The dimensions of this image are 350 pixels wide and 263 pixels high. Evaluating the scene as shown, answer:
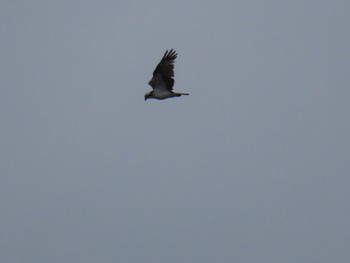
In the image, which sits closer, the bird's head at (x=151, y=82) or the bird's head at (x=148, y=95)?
the bird's head at (x=151, y=82)

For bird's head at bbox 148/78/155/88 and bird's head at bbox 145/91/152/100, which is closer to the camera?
bird's head at bbox 148/78/155/88

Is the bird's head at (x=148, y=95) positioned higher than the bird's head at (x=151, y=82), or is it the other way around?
the bird's head at (x=151, y=82)

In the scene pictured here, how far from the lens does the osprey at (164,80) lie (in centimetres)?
19400

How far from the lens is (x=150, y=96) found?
645ft

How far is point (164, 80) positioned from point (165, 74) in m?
0.66

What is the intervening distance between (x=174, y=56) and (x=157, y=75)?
196 centimetres

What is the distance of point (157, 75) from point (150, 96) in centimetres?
244

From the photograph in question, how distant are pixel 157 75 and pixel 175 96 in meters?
2.33

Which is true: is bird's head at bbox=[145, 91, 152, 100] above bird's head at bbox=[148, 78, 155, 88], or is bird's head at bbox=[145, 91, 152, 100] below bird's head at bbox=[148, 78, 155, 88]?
below

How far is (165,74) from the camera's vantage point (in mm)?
194500

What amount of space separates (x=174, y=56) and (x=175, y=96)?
11.4ft

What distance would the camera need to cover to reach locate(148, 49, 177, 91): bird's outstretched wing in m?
194

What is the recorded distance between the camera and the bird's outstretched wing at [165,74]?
19400 cm

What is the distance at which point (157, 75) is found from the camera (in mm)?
194750
